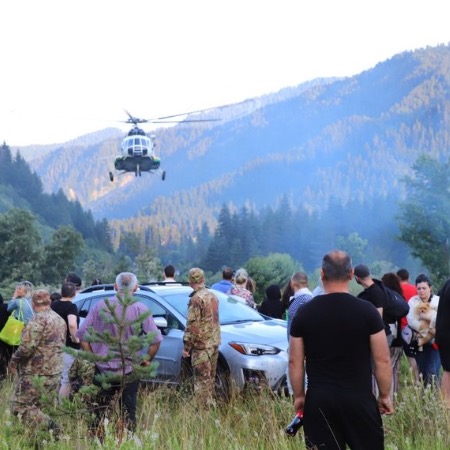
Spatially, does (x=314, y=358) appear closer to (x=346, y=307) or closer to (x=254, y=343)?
(x=346, y=307)

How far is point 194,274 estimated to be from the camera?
27.4ft

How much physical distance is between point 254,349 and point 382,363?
4761mm

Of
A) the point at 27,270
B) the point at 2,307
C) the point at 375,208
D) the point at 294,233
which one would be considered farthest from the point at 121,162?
the point at 375,208

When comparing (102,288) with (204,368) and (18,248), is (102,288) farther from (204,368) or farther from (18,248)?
(18,248)

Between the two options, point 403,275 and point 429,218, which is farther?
point 429,218

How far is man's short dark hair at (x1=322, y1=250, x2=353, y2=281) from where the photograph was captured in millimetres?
4441

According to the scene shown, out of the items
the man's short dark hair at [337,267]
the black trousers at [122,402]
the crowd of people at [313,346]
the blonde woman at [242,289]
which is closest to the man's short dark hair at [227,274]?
the blonde woman at [242,289]

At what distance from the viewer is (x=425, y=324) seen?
29.0 ft

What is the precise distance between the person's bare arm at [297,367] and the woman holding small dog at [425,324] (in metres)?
4.50

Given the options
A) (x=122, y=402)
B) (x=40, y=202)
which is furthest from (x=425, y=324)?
(x=40, y=202)

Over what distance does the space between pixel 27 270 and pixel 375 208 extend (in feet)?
469

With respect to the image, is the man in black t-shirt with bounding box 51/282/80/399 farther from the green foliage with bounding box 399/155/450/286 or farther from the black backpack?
the green foliage with bounding box 399/155/450/286

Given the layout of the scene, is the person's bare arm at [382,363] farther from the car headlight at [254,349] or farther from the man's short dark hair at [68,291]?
the man's short dark hair at [68,291]

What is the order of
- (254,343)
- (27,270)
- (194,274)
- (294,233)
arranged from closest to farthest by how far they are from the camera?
(194,274), (254,343), (27,270), (294,233)
